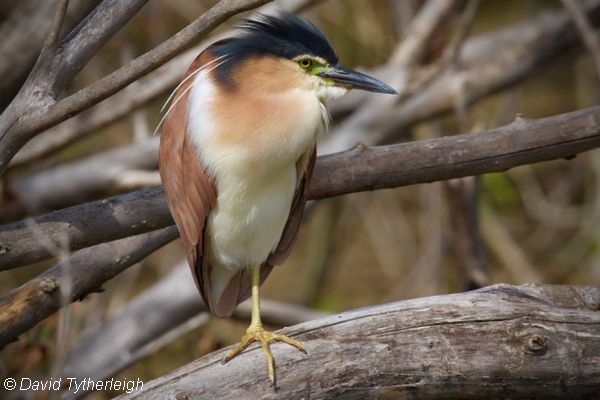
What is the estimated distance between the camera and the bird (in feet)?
7.15

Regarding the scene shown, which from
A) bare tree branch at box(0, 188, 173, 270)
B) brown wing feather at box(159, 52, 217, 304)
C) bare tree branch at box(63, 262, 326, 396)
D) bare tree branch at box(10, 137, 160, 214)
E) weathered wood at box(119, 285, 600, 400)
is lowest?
weathered wood at box(119, 285, 600, 400)

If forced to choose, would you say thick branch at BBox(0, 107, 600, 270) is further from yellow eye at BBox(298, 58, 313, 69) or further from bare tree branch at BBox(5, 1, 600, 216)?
bare tree branch at BBox(5, 1, 600, 216)

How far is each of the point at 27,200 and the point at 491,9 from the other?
460 centimetres

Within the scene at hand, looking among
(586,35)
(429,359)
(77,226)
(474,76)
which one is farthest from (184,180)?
(474,76)

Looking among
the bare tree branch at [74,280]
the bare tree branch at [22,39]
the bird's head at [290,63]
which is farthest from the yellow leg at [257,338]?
the bare tree branch at [22,39]

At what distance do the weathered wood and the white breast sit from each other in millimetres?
366

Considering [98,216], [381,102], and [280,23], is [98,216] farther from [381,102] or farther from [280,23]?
[381,102]

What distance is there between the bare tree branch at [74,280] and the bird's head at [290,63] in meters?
0.47

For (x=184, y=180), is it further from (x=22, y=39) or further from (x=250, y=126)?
(x=22, y=39)

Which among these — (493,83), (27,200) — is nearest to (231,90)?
(27,200)

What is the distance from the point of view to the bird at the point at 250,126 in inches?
85.8

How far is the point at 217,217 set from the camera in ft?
7.69
